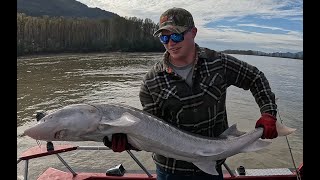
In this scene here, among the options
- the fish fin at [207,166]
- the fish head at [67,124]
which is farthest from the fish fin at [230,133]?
the fish head at [67,124]

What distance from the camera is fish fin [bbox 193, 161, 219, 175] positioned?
110 inches

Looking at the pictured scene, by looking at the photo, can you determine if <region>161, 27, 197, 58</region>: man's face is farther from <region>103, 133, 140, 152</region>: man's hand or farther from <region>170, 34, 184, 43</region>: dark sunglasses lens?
<region>103, 133, 140, 152</region>: man's hand

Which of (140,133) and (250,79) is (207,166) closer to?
(140,133)

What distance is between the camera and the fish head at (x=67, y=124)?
259 centimetres

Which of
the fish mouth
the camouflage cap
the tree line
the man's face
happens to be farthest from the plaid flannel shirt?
the tree line

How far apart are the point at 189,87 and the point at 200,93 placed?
0.30ft

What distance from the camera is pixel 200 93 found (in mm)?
2762

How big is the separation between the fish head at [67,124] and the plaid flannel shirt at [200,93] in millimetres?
466

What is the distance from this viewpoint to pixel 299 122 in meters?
16.5

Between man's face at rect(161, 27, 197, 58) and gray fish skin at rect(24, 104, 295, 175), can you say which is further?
man's face at rect(161, 27, 197, 58)

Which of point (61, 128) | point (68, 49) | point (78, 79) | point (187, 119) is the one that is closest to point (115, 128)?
point (61, 128)

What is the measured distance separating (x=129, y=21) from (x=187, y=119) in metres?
78.6

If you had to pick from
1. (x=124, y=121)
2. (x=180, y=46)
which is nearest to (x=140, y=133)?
(x=124, y=121)

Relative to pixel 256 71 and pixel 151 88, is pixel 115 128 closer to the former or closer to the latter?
pixel 151 88
